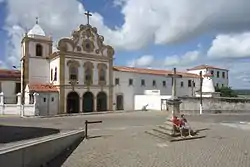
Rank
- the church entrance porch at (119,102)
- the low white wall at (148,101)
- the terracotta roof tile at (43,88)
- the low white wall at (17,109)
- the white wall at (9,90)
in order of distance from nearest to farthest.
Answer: the low white wall at (17,109) → the terracotta roof tile at (43,88) → the white wall at (9,90) → the low white wall at (148,101) → the church entrance porch at (119,102)

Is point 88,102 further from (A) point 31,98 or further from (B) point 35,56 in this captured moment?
(B) point 35,56

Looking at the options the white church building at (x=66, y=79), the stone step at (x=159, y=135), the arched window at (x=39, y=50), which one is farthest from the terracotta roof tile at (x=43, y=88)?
the stone step at (x=159, y=135)

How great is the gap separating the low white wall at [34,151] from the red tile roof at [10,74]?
1067 inches

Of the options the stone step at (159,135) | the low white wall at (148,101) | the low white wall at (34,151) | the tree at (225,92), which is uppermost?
the tree at (225,92)

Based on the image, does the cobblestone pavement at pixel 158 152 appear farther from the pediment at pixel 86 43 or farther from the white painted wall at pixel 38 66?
the white painted wall at pixel 38 66

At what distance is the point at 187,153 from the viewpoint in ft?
40.3

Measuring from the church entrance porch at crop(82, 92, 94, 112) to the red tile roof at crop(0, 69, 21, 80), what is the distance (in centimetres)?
934

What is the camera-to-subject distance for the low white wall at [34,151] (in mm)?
7438

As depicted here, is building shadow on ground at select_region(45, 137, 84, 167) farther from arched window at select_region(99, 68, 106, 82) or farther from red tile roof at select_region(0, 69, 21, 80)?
red tile roof at select_region(0, 69, 21, 80)

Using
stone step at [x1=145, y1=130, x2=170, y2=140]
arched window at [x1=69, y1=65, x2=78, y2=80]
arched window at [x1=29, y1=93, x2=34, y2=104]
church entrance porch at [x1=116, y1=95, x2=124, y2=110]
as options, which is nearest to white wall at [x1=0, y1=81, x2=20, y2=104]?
arched window at [x1=29, y1=93, x2=34, y2=104]

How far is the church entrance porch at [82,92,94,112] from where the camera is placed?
3694 centimetres

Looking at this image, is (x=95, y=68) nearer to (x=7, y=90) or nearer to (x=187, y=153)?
(x=7, y=90)

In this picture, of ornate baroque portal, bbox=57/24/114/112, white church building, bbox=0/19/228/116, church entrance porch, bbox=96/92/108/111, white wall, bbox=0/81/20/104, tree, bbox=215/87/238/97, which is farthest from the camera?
tree, bbox=215/87/238/97

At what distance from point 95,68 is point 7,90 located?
464 inches
